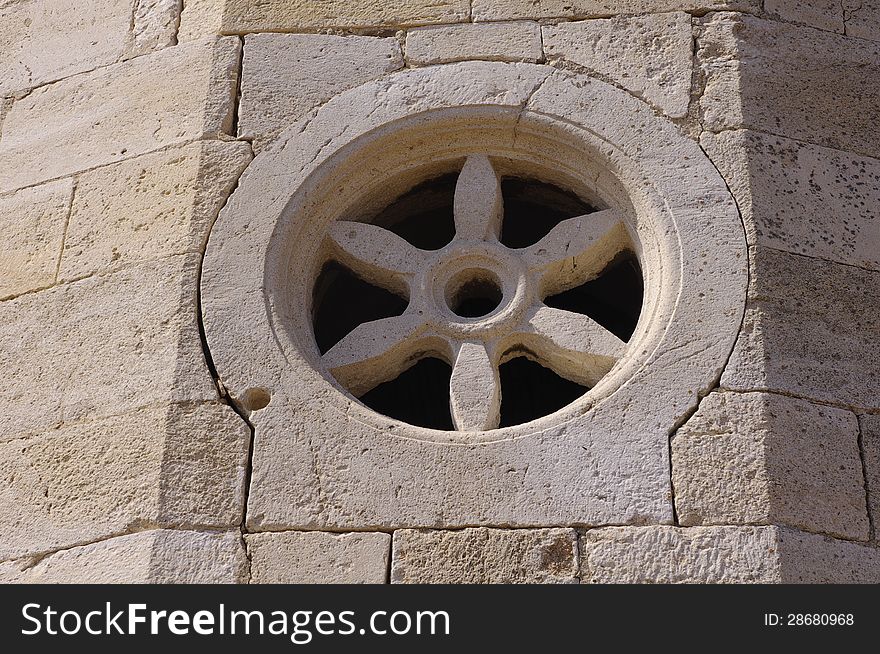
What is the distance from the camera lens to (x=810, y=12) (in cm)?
520

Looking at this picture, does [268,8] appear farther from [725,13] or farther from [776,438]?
[776,438]

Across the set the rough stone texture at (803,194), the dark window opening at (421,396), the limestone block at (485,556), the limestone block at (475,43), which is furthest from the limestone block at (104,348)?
the rough stone texture at (803,194)

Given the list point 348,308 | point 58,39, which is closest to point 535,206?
point 348,308

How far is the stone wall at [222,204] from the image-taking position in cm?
406

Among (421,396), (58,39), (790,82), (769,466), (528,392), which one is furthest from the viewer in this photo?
(421,396)

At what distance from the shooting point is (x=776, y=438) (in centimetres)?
417

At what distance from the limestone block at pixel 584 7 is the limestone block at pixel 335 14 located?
0.30 ft

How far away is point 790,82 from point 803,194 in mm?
467

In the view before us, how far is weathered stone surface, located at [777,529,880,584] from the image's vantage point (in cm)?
396

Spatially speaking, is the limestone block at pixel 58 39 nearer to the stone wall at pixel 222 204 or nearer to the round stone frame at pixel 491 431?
the stone wall at pixel 222 204

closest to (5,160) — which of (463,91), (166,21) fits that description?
(166,21)

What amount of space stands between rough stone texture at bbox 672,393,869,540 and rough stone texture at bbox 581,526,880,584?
4 centimetres

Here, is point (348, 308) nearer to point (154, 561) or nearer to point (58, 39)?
point (58, 39)

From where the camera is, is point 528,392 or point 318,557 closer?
point 318,557
